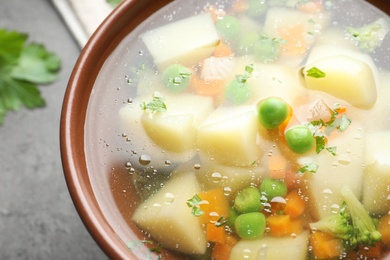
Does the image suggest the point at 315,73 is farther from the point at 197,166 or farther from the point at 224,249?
the point at 224,249

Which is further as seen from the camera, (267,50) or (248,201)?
(267,50)

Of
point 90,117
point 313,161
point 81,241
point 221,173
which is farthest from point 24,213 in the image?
point 313,161

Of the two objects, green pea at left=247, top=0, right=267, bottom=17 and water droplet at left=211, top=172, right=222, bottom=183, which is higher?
green pea at left=247, top=0, right=267, bottom=17

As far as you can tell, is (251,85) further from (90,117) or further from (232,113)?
(90,117)

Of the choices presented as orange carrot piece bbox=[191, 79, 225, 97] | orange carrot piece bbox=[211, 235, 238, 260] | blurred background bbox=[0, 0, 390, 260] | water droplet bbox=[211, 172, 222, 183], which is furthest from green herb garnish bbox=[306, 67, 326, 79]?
blurred background bbox=[0, 0, 390, 260]

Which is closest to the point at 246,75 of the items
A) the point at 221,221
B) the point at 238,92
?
the point at 238,92

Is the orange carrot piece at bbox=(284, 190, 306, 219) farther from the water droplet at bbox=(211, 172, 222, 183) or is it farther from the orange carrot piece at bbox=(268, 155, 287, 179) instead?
the water droplet at bbox=(211, 172, 222, 183)

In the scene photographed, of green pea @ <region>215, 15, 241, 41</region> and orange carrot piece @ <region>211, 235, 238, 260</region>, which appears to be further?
green pea @ <region>215, 15, 241, 41</region>
